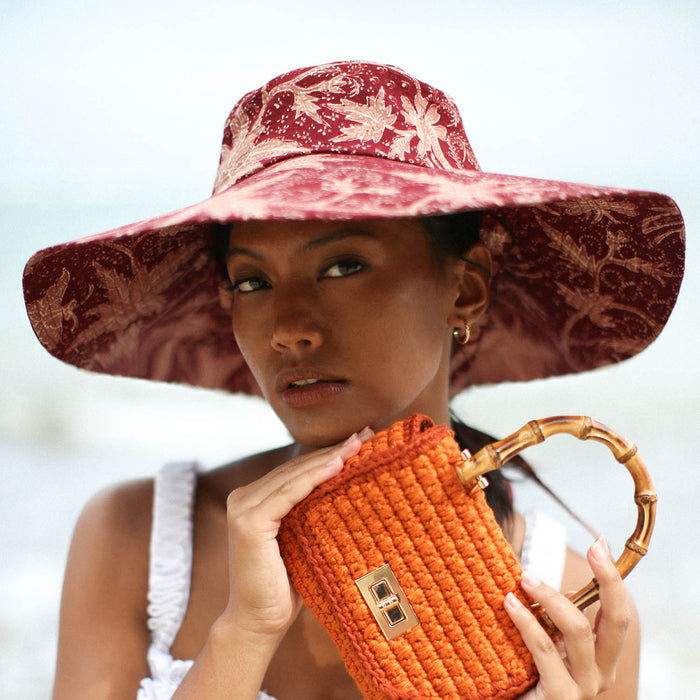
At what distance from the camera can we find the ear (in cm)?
93

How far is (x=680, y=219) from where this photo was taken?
840 mm

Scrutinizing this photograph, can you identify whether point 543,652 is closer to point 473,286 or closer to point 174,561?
point 473,286

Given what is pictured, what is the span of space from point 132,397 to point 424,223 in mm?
1569

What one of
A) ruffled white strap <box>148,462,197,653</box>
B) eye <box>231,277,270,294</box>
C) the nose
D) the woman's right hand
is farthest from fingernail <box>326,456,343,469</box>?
ruffled white strap <box>148,462,197,653</box>

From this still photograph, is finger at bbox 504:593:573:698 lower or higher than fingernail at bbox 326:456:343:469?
lower

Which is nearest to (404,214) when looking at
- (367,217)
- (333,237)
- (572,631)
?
(367,217)

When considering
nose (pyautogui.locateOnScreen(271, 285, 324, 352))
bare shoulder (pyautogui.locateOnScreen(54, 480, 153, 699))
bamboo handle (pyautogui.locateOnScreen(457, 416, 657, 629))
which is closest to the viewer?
bamboo handle (pyautogui.locateOnScreen(457, 416, 657, 629))

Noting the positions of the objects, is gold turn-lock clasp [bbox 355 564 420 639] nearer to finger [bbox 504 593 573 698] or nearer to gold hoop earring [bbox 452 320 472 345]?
finger [bbox 504 593 573 698]

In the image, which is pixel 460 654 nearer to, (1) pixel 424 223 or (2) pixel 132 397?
(1) pixel 424 223

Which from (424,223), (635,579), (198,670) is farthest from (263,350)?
(635,579)

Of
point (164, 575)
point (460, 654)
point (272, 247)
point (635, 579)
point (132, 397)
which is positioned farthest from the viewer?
point (132, 397)

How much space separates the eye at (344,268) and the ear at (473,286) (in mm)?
156

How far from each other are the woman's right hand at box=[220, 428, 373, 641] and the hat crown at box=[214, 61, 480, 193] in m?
0.29

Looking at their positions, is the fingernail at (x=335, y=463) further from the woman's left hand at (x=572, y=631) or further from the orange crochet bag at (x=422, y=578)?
the woman's left hand at (x=572, y=631)
